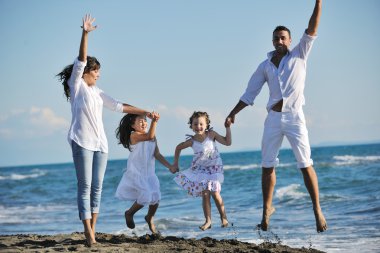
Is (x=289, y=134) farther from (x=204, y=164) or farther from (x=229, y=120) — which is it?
(x=204, y=164)

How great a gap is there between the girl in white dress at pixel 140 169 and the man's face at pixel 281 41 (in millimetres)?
1856

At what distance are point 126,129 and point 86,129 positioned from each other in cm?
142

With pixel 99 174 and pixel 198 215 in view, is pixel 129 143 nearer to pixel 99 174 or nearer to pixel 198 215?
pixel 99 174

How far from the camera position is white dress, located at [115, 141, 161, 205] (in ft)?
23.3

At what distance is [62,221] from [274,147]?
23.1ft

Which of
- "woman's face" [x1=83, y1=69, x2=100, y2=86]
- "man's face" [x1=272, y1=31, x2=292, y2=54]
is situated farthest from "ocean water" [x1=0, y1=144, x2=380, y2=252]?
"woman's face" [x1=83, y1=69, x2=100, y2=86]

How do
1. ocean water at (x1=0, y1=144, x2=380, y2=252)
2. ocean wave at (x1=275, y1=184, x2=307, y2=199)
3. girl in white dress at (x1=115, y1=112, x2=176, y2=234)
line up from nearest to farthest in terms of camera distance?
1. girl in white dress at (x1=115, y1=112, x2=176, y2=234)
2. ocean water at (x1=0, y1=144, x2=380, y2=252)
3. ocean wave at (x1=275, y1=184, x2=307, y2=199)

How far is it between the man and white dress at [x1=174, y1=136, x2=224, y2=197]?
44.0 inches

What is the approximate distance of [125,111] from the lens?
6430 millimetres

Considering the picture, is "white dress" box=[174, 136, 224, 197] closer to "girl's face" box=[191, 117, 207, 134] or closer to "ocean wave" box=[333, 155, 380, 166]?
"girl's face" box=[191, 117, 207, 134]

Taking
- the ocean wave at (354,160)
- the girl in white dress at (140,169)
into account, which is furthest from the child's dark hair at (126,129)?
the ocean wave at (354,160)

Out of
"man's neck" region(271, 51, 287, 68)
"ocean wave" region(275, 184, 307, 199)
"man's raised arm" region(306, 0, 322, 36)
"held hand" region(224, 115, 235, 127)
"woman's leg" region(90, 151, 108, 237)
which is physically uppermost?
"man's raised arm" region(306, 0, 322, 36)

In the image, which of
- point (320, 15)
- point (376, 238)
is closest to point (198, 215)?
point (376, 238)

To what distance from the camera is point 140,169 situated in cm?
718
